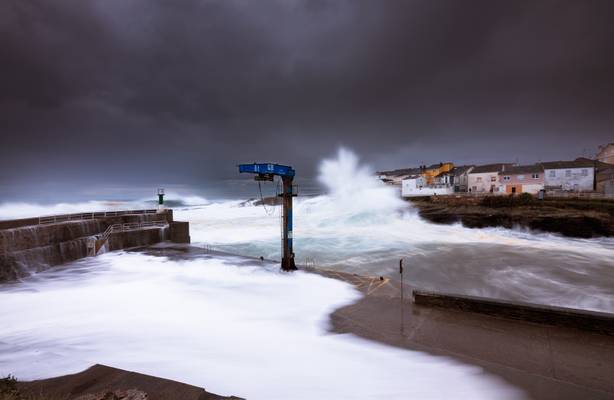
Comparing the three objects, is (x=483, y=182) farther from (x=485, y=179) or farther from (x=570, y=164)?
(x=570, y=164)

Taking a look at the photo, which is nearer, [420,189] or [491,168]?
[491,168]

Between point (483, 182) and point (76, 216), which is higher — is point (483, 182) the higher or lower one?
the higher one

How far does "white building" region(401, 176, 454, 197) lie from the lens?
179ft

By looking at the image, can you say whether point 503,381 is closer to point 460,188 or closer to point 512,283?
point 512,283

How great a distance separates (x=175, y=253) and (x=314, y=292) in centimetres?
1002

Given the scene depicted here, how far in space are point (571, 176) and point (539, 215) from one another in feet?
70.2

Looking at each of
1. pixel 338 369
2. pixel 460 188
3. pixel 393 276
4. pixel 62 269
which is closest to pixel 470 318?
pixel 338 369

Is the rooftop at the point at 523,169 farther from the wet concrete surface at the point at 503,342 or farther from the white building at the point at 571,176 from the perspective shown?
the wet concrete surface at the point at 503,342

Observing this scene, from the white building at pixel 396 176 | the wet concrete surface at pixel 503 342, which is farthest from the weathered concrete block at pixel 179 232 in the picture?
the white building at pixel 396 176

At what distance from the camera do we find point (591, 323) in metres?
6.27

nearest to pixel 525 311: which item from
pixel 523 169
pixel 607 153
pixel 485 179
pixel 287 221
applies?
pixel 287 221

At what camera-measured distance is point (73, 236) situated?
1528 centimetres

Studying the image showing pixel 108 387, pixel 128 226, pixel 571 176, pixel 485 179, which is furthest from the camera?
pixel 485 179

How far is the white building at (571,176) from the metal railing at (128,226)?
53240 millimetres
